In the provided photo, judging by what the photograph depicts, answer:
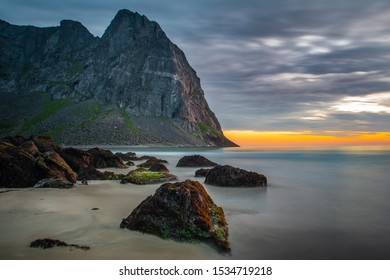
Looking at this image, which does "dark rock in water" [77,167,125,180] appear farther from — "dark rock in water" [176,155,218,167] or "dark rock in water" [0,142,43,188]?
"dark rock in water" [176,155,218,167]

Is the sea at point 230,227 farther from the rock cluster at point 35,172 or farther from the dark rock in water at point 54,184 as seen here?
the rock cluster at point 35,172

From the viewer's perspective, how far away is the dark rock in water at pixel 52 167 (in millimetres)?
19291

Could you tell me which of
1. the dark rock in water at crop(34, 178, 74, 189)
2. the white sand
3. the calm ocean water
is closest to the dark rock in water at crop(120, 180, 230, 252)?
the white sand

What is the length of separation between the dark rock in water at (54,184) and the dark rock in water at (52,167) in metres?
1.06

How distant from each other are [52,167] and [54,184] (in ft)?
8.05

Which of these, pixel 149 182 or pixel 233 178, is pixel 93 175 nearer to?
pixel 149 182

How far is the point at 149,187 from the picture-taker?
1975cm

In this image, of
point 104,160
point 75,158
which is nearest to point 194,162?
point 104,160

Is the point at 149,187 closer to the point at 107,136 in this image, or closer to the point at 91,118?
the point at 107,136

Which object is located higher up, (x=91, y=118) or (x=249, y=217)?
(x=91, y=118)

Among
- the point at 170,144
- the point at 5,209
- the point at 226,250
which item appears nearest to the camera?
the point at 226,250

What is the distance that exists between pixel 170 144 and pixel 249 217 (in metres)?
176

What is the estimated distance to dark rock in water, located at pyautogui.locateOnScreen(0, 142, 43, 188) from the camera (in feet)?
59.5
